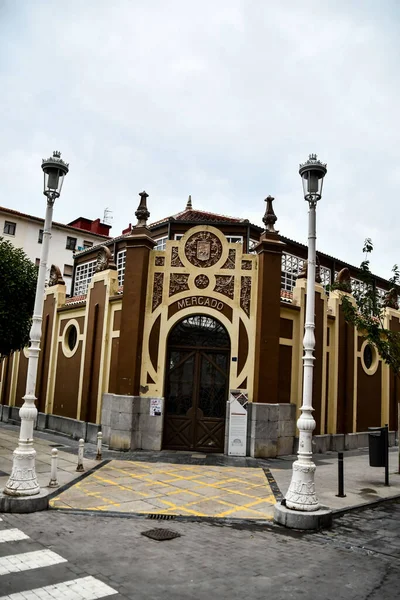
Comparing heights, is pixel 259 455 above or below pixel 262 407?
below

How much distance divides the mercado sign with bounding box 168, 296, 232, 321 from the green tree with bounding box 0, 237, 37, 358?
14.5ft

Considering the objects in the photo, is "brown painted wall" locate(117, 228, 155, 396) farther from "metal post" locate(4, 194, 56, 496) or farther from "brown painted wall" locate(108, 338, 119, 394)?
"metal post" locate(4, 194, 56, 496)

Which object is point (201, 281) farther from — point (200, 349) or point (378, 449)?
point (378, 449)

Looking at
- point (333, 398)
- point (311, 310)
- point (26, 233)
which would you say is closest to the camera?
point (311, 310)

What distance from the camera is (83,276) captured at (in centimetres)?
2777

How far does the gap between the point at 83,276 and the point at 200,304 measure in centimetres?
1441

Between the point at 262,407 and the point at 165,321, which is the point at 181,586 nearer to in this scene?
the point at 262,407

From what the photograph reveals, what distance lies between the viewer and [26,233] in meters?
47.1

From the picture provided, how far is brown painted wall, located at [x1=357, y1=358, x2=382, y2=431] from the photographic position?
1867 cm

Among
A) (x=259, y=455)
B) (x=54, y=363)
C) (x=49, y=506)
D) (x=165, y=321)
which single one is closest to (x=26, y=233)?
(x=54, y=363)

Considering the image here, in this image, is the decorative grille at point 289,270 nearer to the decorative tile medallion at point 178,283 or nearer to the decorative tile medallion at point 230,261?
the decorative tile medallion at point 230,261

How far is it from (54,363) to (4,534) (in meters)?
13.2

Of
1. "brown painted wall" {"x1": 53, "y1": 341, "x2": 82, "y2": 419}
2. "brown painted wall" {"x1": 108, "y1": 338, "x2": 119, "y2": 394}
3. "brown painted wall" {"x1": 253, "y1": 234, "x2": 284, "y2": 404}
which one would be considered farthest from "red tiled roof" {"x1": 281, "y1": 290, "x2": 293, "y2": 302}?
"brown painted wall" {"x1": 53, "y1": 341, "x2": 82, "y2": 419}

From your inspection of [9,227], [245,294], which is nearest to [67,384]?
[245,294]
